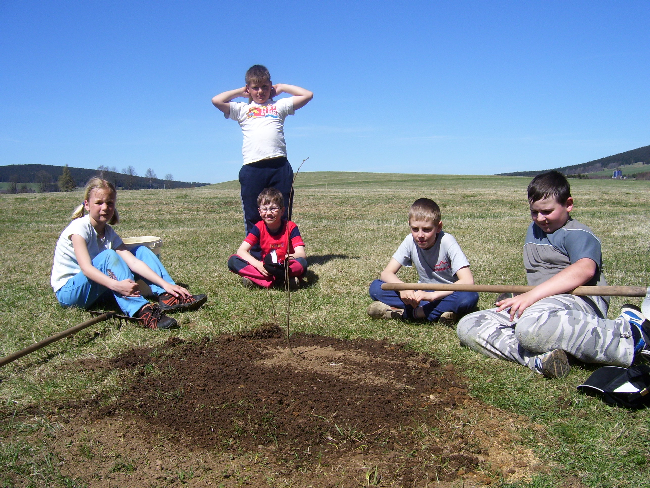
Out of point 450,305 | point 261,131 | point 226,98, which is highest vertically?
point 226,98

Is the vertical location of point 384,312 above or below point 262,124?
below

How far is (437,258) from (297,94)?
327 centimetres

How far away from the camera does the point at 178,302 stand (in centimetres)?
514

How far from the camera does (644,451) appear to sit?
254 centimetres

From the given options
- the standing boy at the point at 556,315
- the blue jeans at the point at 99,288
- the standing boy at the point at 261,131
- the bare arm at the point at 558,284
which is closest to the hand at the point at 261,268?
the standing boy at the point at 261,131

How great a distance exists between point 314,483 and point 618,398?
5.82ft

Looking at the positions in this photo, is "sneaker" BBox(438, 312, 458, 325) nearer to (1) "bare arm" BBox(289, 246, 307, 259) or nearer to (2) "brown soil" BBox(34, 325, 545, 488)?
(2) "brown soil" BBox(34, 325, 545, 488)

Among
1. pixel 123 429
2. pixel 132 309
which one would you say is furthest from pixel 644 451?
pixel 132 309

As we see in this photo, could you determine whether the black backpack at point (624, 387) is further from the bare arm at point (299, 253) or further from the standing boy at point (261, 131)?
the standing boy at point (261, 131)

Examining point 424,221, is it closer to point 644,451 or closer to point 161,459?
point 644,451

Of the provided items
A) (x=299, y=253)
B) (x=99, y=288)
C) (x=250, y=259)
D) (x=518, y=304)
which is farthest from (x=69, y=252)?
(x=518, y=304)

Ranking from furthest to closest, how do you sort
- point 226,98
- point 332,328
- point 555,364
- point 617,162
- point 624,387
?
point 617,162
point 226,98
point 332,328
point 555,364
point 624,387

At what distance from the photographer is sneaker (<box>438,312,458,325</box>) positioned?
15.3 ft

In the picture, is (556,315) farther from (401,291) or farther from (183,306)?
(183,306)
